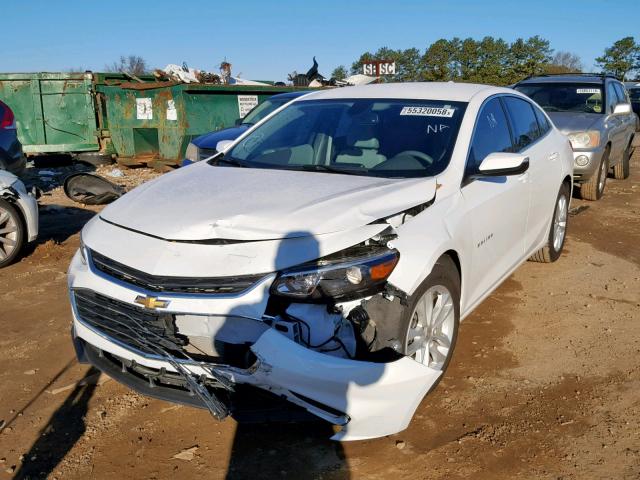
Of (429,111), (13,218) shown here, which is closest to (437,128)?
(429,111)

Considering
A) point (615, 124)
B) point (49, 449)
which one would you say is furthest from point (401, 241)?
point (615, 124)

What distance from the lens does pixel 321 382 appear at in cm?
255

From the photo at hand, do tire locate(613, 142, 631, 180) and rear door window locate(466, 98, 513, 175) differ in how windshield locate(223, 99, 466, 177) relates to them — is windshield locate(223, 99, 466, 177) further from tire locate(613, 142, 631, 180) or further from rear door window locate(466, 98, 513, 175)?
tire locate(613, 142, 631, 180)

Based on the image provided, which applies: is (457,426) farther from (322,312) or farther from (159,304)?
(159,304)

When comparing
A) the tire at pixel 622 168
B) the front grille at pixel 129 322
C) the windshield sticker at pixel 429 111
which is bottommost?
the tire at pixel 622 168

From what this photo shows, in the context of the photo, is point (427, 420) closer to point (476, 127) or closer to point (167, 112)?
point (476, 127)

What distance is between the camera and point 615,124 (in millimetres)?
9445

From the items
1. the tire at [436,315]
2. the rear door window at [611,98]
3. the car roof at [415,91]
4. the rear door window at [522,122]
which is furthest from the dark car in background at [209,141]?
the tire at [436,315]

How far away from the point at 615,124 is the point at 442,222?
7440mm

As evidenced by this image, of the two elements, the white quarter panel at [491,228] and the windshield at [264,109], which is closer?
the white quarter panel at [491,228]

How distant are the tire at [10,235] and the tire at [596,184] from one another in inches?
289

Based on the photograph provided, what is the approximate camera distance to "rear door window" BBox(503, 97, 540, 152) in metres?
4.70

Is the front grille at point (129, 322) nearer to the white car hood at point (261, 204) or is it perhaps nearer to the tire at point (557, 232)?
the white car hood at point (261, 204)

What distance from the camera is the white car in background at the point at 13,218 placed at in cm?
591
